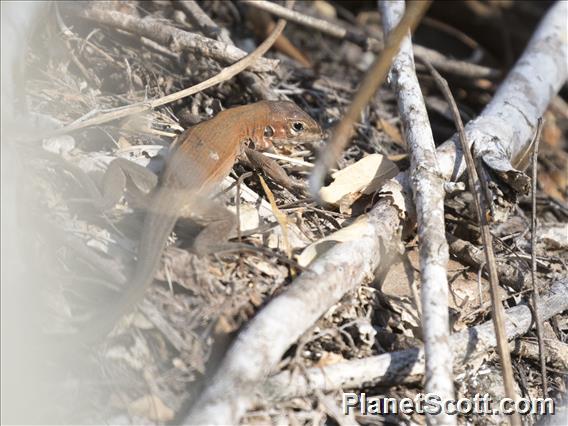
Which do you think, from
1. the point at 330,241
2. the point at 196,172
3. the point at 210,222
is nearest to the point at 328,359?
the point at 330,241

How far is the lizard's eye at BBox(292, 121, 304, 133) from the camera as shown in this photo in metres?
4.36

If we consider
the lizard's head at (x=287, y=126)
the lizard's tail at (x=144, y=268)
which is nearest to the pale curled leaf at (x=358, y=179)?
the lizard's head at (x=287, y=126)

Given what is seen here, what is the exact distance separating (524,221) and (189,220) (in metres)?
2.21

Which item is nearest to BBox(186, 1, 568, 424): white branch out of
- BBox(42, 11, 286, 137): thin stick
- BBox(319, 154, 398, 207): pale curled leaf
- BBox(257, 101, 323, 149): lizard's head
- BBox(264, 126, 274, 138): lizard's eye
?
BBox(319, 154, 398, 207): pale curled leaf

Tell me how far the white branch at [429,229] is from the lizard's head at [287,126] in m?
0.61

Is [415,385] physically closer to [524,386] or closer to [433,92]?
[524,386]

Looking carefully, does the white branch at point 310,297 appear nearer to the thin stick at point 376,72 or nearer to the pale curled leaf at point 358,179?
the pale curled leaf at point 358,179

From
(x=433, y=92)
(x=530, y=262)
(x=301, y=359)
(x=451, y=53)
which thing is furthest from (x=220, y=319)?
(x=451, y=53)

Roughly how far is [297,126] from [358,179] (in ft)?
2.48

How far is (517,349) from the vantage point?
134 inches

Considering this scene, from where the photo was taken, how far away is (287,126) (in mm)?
4355

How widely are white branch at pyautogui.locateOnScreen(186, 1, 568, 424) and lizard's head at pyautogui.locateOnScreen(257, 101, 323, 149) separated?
0.87 metres

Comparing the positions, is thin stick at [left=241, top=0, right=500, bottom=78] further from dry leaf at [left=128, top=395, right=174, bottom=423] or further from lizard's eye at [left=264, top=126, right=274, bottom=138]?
dry leaf at [left=128, top=395, right=174, bottom=423]

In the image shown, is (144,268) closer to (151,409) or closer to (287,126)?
(151,409)
